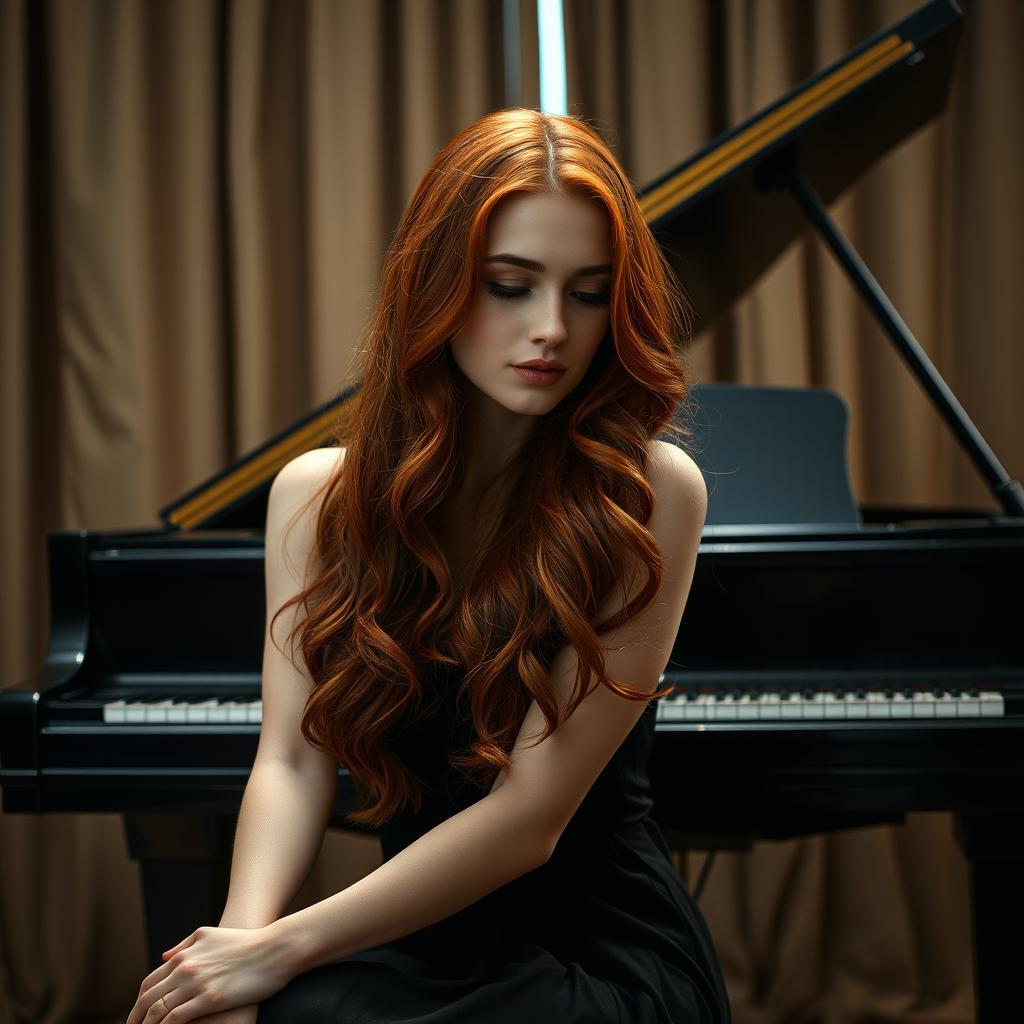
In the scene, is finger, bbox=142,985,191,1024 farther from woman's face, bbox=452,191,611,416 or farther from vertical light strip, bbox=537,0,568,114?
vertical light strip, bbox=537,0,568,114

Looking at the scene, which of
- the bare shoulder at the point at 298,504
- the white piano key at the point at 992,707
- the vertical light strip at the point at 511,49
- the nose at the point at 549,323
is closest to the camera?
the nose at the point at 549,323

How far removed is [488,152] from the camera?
4.07 ft

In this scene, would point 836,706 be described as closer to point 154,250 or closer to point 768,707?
point 768,707

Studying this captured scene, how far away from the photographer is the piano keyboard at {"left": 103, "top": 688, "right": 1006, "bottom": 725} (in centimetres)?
175

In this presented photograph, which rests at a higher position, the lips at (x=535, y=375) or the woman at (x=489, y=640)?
the lips at (x=535, y=375)

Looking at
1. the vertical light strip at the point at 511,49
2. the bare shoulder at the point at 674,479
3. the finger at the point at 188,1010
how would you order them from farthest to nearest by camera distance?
the vertical light strip at the point at 511,49
the bare shoulder at the point at 674,479
the finger at the point at 188,1010

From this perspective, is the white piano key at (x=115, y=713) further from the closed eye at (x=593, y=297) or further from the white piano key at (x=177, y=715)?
the closed eye at (x=593, y=297)

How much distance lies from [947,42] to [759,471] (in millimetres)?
804

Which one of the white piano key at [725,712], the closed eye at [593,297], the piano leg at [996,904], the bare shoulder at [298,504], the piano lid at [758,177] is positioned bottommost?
the piano leg at [996,904]

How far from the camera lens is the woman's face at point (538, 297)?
1221 mm

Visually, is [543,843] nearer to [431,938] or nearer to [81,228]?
[431,938]

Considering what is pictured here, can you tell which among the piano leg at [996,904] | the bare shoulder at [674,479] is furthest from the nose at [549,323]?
the piano leg at [996,904]

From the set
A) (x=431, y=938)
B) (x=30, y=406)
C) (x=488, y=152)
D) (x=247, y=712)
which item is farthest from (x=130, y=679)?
(x=30, y=406)

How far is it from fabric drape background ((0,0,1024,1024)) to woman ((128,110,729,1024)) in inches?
71.0
